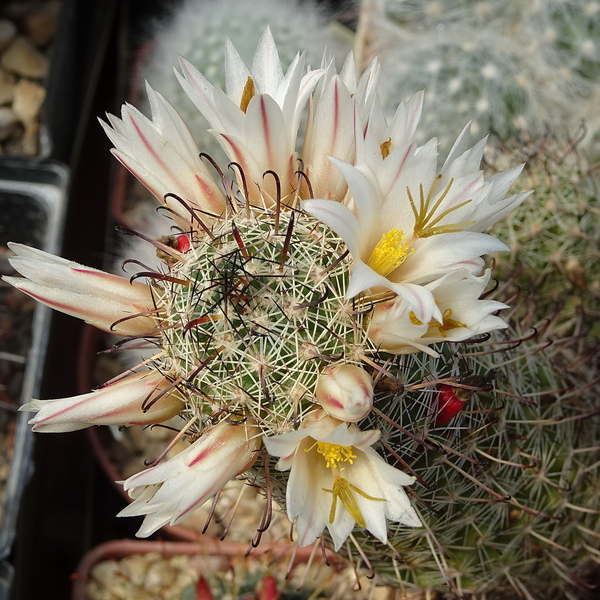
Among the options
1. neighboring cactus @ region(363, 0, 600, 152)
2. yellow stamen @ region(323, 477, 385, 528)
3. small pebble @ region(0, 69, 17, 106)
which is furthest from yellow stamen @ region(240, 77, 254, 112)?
small pebble @ region(0, 69, 17, 106)

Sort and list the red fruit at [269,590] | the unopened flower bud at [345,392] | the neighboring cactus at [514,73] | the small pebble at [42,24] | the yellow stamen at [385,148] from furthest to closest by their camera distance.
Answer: the small pebble at [42,24], the neighboring cactus at [514,73], the red fruit at [269,590], the yellow stamen at [385,148], the unopened flower bud at [345,392]

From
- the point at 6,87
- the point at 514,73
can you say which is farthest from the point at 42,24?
the point at 514,73

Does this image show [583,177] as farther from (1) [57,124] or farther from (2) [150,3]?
(2) [150,3]

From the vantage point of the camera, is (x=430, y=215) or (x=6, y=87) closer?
(x=430, y=215)

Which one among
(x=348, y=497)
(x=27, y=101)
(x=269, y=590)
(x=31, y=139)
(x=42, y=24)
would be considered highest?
(x=42, y=24)

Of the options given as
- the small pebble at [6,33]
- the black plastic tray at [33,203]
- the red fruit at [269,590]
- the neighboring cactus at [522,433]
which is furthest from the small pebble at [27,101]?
the red fruit at [269,590]

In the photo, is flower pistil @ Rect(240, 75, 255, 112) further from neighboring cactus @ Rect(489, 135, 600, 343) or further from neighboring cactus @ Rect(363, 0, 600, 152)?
neighboring cactus @ Rect(363, 0, 600, 152)

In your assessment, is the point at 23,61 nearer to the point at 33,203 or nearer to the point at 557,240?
the point at 33,203

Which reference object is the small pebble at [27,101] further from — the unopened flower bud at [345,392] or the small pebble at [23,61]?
the unopened flower bud at [345,392]
